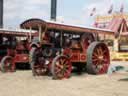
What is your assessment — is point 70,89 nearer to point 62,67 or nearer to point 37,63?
point 62,67

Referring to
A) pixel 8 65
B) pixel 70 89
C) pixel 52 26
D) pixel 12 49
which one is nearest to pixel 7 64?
pixel 8 65

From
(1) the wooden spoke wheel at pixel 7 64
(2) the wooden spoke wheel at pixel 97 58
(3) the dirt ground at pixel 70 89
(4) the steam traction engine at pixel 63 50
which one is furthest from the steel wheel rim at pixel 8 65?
(3) the dirt ground at pixel 70 89

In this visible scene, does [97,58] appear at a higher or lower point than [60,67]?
higher

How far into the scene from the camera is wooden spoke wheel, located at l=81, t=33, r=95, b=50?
15.7 meters

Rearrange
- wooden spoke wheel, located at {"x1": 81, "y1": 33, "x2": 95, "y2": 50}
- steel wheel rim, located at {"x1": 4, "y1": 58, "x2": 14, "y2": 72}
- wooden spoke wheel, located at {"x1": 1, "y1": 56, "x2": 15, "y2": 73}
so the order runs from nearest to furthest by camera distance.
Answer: wooden spoke wheel, located at {"x1": 81, "y1": 33, "x2": 95, "y2": 50} < wooden spoke wheel, located at {"x1": 1, "y1": 56, "x2": 15, "y2": 73} < steel wheel rim, located at {"x1": 4, "y1": 58, "x2": 14, "y2": 72}

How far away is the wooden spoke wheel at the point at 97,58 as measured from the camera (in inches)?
598

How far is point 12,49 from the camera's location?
18.4 meters

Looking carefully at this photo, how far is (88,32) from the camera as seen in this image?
15.8 metres

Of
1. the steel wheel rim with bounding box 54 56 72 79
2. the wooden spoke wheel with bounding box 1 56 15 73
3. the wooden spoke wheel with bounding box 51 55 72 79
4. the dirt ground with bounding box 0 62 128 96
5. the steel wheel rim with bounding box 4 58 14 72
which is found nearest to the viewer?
the dirt ground with bounding box 0 62 128 96

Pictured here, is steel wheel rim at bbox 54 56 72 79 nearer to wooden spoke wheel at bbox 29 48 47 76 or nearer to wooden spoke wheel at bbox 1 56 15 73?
wooden spoke wheel at bbox 29 48 47 76

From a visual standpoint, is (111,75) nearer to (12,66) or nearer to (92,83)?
(92,83)

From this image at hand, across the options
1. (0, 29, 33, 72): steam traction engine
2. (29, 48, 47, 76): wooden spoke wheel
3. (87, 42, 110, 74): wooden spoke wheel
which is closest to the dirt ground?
(29, 48, 47, 76): wooden spoke wheel

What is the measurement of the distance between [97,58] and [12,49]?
4954 mm

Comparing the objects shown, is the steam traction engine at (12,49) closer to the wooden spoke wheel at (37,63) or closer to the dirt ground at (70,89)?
the wooden spoke wheel at (37,63)
